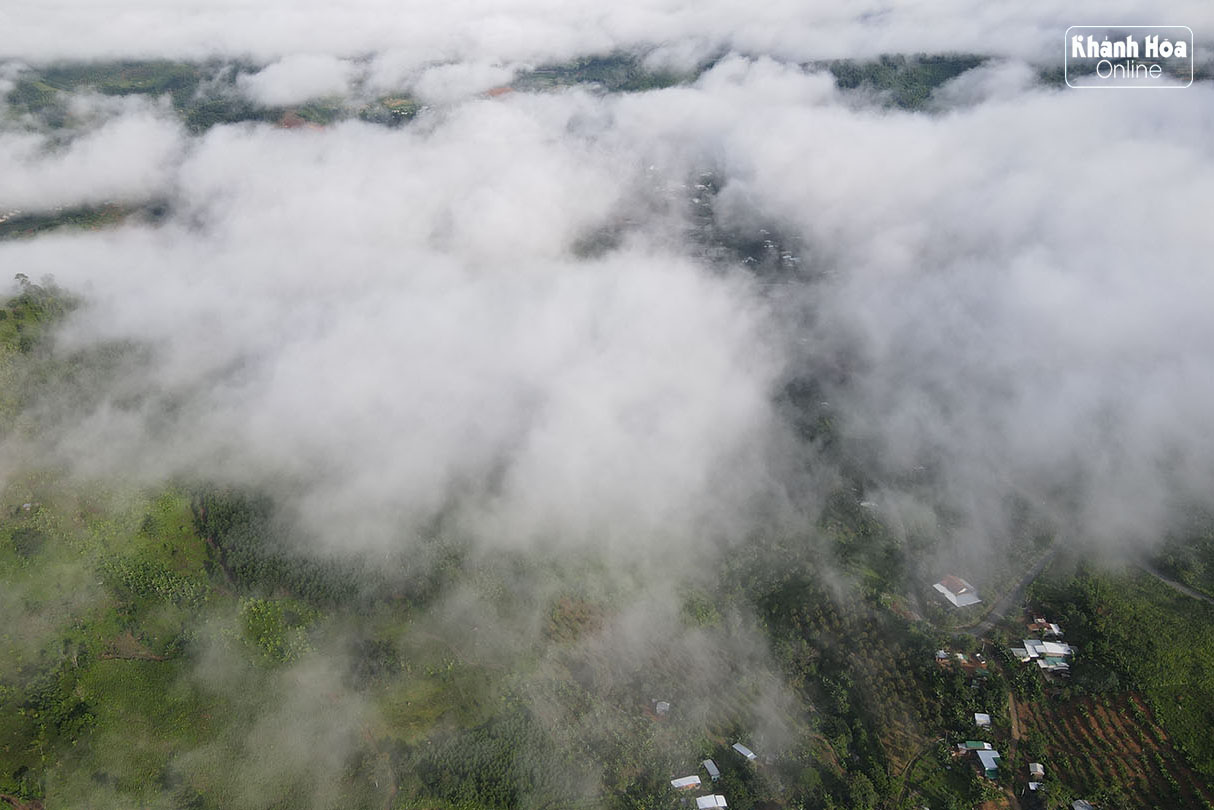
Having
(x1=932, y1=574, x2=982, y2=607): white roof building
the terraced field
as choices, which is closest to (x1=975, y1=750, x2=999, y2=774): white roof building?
the terraced field

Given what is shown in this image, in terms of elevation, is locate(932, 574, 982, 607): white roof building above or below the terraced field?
above

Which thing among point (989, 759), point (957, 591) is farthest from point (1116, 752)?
point (957, 591)

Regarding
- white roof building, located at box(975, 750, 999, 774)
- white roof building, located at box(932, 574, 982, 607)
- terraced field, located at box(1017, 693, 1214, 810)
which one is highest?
white roof building, located at box(932, 574, 982, 607)

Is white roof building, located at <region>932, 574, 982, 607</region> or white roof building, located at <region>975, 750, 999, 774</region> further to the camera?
white roof building, located at <region>932, 574, 982, 607</region>

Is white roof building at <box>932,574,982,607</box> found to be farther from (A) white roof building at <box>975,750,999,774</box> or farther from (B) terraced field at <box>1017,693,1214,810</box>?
(A) white roof building at <box>975,750,999,774</box>

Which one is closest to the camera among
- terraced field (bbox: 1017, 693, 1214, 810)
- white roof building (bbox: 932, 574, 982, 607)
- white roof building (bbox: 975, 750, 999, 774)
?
terraced field (bbox: 1017, 693, 1214, 810)

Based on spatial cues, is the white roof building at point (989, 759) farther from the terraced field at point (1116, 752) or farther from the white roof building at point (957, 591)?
the white roof building at point (957, 591)

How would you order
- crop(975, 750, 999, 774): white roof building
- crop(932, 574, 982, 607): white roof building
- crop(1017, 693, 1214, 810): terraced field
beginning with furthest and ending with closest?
crop(932, 574, 982, 607): white roof building, crop(975, 750, 999, 774): white roof building, crop(1017, 693, 1214, 810): terraced field

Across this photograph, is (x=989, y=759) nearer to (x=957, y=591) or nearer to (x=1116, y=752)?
(x=1116, y=752)

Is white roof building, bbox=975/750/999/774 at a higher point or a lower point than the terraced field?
higher
